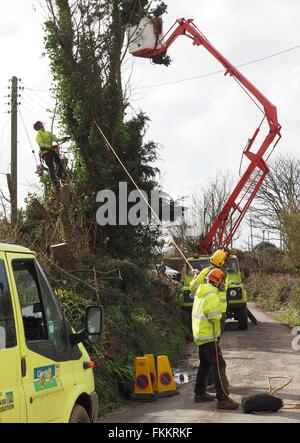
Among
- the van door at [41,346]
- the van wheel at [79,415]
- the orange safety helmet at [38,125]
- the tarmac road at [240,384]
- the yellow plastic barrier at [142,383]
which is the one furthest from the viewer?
the orange safety helmet at [38,125]

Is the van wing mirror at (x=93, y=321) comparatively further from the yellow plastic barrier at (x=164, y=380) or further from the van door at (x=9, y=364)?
the yellow plastic barrier at (x=164, y=380)

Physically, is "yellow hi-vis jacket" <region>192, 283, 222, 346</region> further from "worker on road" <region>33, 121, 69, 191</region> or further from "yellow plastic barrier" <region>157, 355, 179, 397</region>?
"worker on road" <region>33, 121, 69, 191</region>

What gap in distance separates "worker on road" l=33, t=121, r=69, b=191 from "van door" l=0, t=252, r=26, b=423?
42.0ft

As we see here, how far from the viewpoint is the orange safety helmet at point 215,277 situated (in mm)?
9758

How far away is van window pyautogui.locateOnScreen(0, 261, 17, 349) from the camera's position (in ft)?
14.6

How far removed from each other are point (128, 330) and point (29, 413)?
7539 millimetres

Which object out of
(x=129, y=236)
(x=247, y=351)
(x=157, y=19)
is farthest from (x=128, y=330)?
(x=157, y=19)

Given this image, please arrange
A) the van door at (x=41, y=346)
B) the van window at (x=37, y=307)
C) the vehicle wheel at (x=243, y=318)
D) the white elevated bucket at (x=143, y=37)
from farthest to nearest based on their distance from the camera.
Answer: the vehicle wheel at (x=243, y=318) < the white elevated bucket at (x=143, y=37) < the van window at (x=37, y=307) < the van door at (x=41, y=346)

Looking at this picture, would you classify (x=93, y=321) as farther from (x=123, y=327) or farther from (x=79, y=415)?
(x=123, y=327)

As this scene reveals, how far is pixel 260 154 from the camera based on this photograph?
20.4 metres

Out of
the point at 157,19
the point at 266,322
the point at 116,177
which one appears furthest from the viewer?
the point at 266,322

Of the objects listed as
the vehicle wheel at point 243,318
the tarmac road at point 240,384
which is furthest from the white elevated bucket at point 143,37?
the tarmac road at point 240,384

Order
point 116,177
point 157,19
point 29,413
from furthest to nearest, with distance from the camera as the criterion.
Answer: point 157,19
point 116,177
point 29,413
